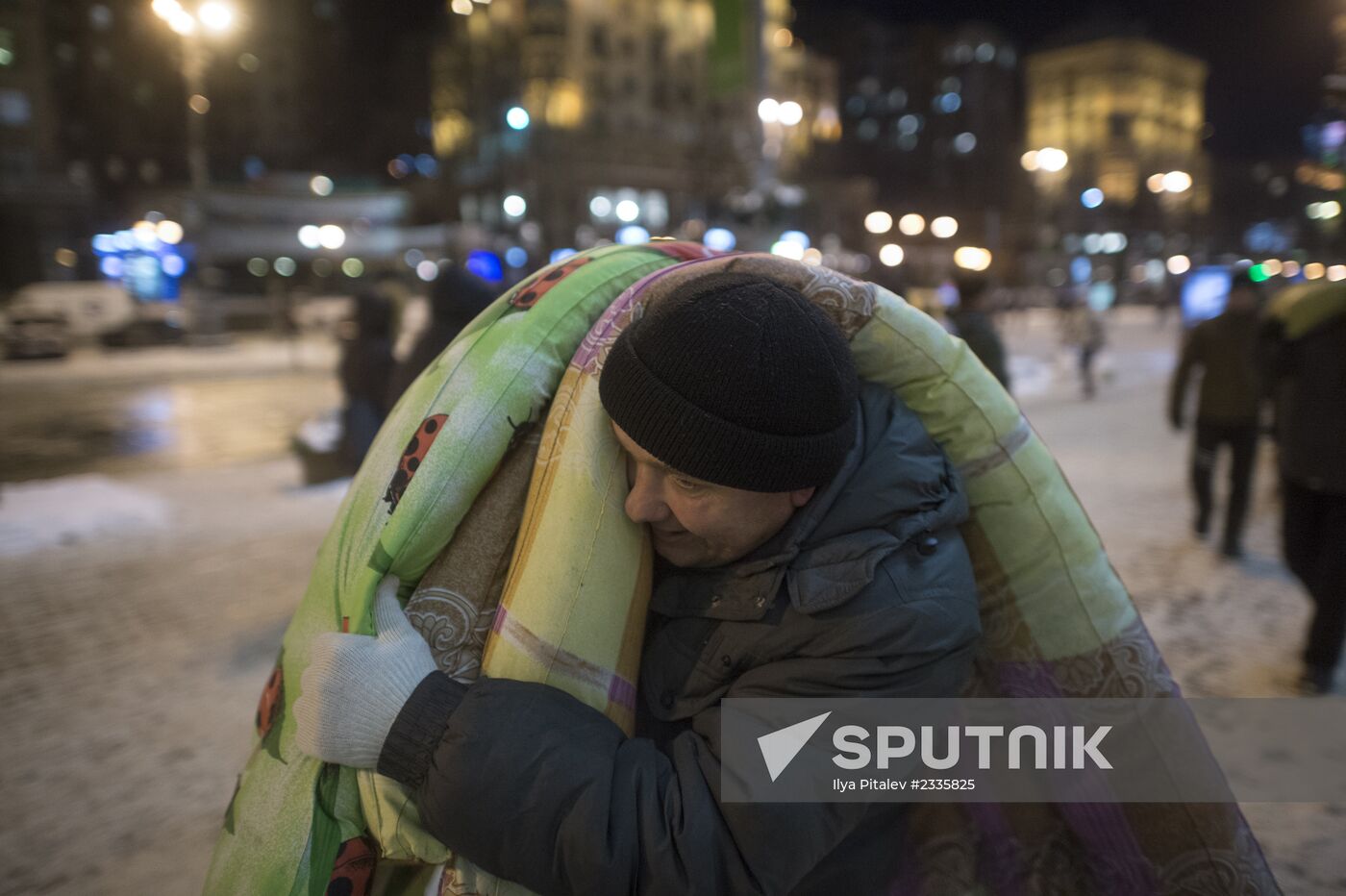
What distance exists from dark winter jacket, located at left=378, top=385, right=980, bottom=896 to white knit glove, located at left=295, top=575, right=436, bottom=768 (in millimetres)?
31

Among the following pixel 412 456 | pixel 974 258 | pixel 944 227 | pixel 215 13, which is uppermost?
pixel 944 227

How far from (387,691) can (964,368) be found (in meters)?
1.14

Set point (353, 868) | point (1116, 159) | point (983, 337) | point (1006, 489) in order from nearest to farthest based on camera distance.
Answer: point (353, 868)
point (1006, 489)
point (983, 337)
point (1116, 159)

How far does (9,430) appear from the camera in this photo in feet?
39.4

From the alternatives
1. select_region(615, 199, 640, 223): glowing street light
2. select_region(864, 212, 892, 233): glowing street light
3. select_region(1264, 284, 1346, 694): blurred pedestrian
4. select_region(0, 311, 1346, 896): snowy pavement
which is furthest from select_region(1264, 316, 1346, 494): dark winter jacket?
select_region(864, 212, 892, 233): glowing street light

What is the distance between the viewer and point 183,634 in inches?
189

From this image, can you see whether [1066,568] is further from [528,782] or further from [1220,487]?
[1220,487]

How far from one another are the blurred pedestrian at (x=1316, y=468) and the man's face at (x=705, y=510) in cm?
360

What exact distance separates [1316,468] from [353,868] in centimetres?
425

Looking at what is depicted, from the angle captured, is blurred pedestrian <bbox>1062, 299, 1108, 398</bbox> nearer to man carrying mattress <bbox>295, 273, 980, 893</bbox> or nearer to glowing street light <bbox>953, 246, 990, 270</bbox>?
man carrying mattress <bbox>295, 273, 980, 893</bbox>

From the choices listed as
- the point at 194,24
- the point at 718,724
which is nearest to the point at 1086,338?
the point at 718,724

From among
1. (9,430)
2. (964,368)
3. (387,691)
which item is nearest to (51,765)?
(387,691)
